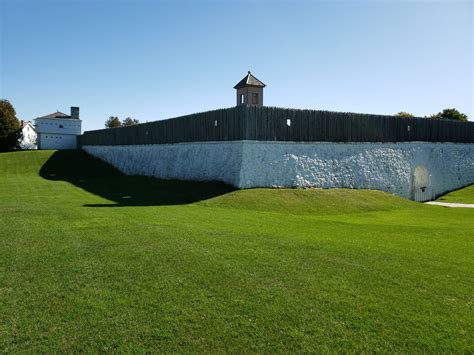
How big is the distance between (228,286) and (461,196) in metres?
31.2

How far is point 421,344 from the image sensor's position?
4.73 metres

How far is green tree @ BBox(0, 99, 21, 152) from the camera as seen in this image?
185ft

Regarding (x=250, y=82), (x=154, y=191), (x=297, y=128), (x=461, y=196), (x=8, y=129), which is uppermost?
(x=250, y=82)

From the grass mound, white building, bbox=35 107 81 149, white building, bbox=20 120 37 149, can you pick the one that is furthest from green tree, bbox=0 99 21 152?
the grass mound

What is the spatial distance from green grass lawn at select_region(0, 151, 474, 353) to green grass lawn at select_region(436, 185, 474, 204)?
62.9ft

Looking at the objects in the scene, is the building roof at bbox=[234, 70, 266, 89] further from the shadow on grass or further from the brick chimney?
the brick chimney

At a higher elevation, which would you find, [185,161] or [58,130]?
[58,130]

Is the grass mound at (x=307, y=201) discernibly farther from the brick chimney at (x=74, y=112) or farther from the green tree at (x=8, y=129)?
the brick chimney at (x=74, y=112)

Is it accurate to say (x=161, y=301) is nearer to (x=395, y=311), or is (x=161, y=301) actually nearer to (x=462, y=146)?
(x=395, y=311)

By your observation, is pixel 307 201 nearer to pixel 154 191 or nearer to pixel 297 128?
pixel 297 128

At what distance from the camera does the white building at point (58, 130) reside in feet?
193

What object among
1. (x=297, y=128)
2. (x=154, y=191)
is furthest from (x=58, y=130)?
(x=297, y=128)

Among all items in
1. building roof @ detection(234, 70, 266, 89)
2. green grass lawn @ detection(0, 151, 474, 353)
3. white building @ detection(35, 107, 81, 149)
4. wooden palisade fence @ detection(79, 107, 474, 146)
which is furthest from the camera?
white building @ detection(35, 107, 81, 149)

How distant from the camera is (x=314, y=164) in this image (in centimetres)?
2483
